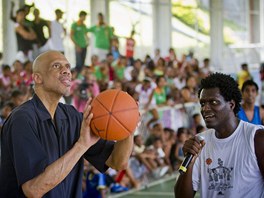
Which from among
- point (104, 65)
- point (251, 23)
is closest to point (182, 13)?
point (251, 23)

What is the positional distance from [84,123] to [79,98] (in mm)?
7173

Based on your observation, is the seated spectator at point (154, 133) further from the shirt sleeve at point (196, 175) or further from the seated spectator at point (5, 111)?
the shirt sleeve at point (196, 175)

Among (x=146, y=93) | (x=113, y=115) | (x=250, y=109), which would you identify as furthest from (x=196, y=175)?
(x=146, y=93)

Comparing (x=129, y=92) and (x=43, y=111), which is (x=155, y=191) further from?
(x=43, y=111)

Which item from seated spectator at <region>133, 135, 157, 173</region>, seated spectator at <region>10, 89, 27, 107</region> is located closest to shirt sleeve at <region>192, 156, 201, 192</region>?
seated spectator at <region>10, 89, 27, 107</region>

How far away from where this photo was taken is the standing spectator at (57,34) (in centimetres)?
1255

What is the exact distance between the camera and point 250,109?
698cm

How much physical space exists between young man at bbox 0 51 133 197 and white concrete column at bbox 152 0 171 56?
56.6 feet

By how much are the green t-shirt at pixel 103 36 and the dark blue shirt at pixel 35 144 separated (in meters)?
10.4

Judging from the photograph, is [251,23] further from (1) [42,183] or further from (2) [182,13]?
(1) [42,183]

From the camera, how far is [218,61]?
2553cm

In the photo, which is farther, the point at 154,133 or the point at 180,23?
the point at 180,23

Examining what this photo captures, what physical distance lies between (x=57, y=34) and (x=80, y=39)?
3.95 feet

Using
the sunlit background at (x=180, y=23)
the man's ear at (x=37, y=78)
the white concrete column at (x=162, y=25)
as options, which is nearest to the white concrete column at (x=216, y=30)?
the sunlit background at (x=180, y=23)
